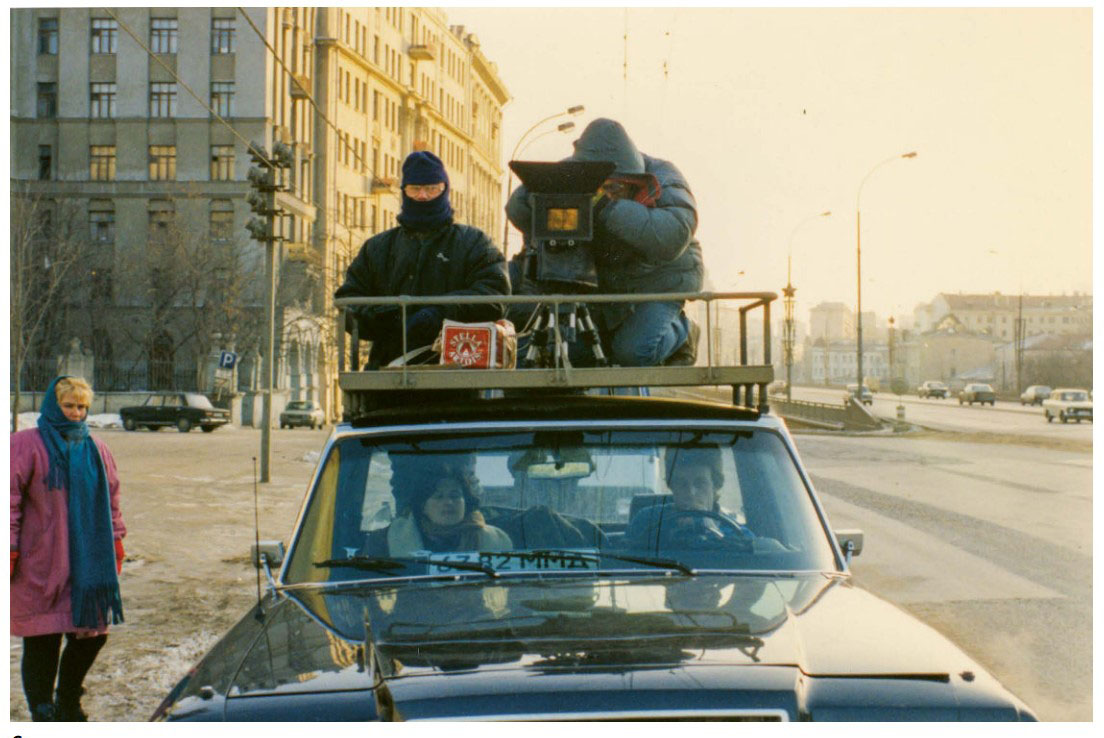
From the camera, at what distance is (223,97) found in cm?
2925

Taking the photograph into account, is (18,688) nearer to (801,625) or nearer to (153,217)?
(801,625)

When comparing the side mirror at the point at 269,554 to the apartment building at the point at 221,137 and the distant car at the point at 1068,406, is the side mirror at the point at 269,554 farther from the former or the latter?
the distant car at the point at 1068,406

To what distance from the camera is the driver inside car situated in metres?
3.90

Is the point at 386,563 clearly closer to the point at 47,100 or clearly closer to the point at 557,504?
the point at 557,504

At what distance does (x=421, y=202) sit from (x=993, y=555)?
29.4 ft

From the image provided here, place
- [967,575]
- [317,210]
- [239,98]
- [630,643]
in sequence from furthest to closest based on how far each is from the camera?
[317,210], [239,98], [967,575], [630,643]

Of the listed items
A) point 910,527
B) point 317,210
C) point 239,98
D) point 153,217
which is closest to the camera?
point 910,527

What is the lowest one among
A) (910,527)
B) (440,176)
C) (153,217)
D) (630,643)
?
(910,527)

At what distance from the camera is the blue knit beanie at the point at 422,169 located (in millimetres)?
5508

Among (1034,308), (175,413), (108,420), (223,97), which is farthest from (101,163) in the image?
(1034,308)

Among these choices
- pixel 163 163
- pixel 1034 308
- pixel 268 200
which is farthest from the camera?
pixel 163 163

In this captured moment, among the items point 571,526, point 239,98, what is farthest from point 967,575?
point 239,98

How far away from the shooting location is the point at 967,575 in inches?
439
